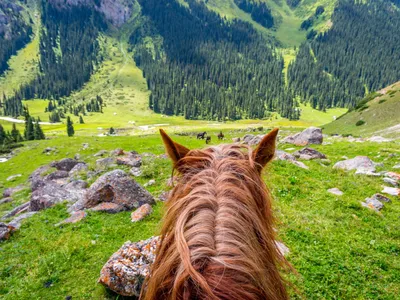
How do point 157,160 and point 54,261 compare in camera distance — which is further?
Result: point 157,160

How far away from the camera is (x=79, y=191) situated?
52.9 feet

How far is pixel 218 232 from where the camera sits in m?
2.07

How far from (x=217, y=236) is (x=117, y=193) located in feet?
37.6

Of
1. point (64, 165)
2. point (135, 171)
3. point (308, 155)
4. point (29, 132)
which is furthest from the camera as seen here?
point (29, 132)

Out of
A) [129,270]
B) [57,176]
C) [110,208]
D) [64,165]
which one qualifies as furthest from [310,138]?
[64,165]

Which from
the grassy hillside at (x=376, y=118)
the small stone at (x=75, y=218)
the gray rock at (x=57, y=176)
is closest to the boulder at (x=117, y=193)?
the small stone at (x=75, y=218)

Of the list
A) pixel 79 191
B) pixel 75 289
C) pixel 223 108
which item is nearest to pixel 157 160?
pixel 79 191

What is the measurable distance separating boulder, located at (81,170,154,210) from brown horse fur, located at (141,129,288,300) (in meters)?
9.80

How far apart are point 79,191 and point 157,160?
595 centimetres

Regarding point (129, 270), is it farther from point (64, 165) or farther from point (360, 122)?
point (360, 122)

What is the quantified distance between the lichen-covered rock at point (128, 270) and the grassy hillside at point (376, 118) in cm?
3877

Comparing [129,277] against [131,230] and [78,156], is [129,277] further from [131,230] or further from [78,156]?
[78,156]

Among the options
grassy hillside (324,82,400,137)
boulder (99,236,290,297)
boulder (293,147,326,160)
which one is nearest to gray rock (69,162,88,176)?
boulder (99,236,290,297)

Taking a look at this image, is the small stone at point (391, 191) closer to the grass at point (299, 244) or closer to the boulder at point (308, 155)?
the grass at point (299, 244)
